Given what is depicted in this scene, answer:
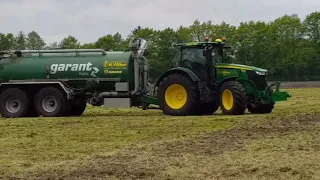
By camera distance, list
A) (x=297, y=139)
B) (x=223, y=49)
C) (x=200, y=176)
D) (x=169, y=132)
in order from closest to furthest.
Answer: (x=200, y=176) → (x=297, y=139) → (x=169, y=132) → (x=223, y=49)

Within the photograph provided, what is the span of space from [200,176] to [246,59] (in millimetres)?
58517

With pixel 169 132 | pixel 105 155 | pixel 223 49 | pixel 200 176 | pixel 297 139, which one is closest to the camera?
pixel 200 176

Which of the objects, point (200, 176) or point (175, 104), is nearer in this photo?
point (200, 176)

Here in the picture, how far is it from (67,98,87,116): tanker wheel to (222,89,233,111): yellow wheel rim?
511 cm

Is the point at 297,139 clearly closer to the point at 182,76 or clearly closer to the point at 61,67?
the point at 182,76

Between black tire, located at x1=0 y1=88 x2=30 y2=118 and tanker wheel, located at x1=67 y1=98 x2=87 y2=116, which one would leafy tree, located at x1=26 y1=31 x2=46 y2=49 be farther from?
black tire, located at x1=0 y1=88 x2=30 y2=118

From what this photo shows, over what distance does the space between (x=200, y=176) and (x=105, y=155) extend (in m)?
2.50

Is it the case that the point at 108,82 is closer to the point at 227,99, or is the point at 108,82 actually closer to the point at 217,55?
the point at 217,55

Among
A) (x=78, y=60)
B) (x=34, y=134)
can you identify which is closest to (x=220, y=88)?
(x=78, y=60)

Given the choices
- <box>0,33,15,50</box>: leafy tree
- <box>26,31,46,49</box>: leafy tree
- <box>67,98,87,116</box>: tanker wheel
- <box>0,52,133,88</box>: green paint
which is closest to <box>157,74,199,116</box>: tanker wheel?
<box>0,52,133,88</box>: green paint

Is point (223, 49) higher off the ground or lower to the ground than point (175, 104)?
higher

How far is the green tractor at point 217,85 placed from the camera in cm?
1906

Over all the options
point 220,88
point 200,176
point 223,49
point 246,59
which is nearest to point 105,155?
point 200,176

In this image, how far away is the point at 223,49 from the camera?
68.3ft
